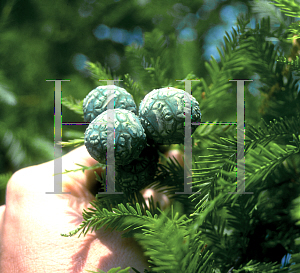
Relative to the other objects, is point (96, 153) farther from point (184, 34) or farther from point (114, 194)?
point (184, 34)

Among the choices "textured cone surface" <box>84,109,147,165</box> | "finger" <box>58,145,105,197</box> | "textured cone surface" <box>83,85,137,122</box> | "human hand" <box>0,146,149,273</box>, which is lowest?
"human hand" <box>0,146,149,273</box>

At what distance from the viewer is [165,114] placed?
380 millimetres

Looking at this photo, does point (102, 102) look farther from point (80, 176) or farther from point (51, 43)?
point (51, 43)

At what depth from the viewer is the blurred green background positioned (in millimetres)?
865

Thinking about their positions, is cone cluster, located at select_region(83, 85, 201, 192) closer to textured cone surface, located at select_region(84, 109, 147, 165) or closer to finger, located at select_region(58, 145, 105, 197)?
textured cone surface, located at select_region(84, 109, 147, 165)

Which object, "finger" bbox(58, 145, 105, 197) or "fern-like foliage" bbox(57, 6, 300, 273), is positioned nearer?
"fern-like foliage" bbox(57, 6, 300, 273)

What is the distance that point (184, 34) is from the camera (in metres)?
0.76

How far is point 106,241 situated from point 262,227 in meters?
0.27

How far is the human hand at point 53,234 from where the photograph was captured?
451 millimetres

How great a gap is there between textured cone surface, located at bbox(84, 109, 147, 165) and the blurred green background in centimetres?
50

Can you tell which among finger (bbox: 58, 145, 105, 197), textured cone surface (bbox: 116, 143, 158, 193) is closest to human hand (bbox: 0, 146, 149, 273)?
finger (bbox: 58, 145, 105, 197)

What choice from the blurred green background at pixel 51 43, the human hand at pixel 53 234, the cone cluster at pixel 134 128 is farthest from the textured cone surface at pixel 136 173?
the blurred green background at pixel 51 43

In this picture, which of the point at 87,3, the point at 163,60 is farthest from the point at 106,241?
the point at 87,3

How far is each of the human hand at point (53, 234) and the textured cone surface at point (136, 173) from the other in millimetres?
108
